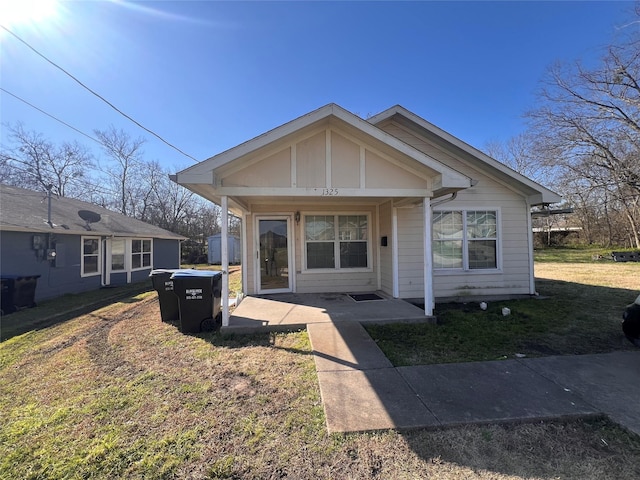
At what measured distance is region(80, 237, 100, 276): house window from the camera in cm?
1160

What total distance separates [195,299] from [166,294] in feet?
3.97

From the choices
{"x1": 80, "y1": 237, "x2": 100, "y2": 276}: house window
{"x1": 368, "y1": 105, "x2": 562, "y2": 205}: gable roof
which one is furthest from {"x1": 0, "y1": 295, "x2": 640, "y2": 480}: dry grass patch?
{"x1": 80, "y1": 237, "x2": 100, "y2": 276}: house window

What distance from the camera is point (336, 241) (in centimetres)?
834

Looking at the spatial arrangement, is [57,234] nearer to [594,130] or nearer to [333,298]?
[333,298]

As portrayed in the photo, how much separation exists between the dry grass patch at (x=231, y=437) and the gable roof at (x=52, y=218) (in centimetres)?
754

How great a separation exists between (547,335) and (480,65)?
10.8 m

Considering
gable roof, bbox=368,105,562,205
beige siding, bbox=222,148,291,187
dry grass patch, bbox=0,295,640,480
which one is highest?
gable roof, bbox=368,105,562,205

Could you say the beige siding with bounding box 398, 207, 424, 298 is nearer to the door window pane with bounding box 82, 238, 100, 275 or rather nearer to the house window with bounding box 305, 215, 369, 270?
the house window with bounding box 305, 215, 369, 270

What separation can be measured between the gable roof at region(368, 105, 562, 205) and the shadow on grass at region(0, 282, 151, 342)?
8.66 meters

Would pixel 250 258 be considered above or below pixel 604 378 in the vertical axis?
above

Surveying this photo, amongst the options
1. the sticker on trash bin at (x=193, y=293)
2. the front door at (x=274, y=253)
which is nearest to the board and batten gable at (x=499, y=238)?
the front door at (x=274, y=253)

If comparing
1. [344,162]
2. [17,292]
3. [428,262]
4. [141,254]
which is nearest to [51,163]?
[141,254]

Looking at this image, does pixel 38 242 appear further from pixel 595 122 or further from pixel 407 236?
pixel 595 122

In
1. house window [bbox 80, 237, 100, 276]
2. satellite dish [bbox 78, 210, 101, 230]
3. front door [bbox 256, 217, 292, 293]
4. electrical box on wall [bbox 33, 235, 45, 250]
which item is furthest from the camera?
satellite dish [bbox 78, 210, 101, 230]
